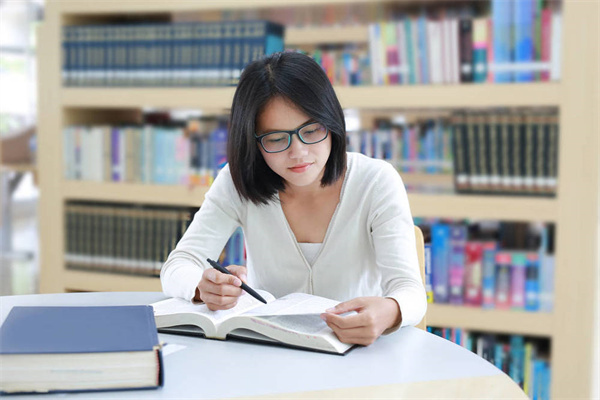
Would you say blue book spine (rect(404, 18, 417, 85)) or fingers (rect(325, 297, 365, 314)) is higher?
blue book spine (rect(404, 18, 417, 85))

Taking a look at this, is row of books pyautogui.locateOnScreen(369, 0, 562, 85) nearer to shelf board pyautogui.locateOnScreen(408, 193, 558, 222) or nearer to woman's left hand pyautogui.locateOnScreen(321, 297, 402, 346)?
shelf board pyautogui.locateOnScreen(408, 193, 558, 222)

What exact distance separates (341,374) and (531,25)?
176 cm

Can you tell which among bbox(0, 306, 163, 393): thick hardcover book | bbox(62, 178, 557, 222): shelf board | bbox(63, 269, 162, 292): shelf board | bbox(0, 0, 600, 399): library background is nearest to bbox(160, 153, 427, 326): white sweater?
bbox(0, 306, 163, 393): thick hardcover book

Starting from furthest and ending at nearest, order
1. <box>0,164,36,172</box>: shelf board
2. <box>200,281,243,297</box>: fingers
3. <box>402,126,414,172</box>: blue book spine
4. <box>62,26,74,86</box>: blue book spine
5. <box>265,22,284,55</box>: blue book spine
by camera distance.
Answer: <box>0,164,36,172</box>: shelf board → <box>62,26,74,86</box>: blue book spine → <box>265,22,284,55</box>: blue book spine → <box>402,126,414,172</box>: blue book spine → <box>200,281,243,297</box>: fingers

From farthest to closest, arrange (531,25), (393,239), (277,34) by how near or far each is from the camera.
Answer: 1. (277,34)
2. (531,25)
3. (393,239)

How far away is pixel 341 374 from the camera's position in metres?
0.86

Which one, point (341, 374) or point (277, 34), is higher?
point (277, 34)

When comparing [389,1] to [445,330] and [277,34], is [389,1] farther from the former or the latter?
[445,330]

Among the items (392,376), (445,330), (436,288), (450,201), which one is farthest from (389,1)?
(392,376)

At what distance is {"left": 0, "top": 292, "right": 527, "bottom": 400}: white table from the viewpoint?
0.81m

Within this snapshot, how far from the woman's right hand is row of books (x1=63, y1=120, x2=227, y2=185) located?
1.57 metres

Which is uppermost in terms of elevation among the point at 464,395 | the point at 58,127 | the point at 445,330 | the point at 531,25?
the point at 531,25

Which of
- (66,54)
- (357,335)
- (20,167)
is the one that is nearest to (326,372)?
(357,335)

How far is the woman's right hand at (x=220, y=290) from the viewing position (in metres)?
1.07
